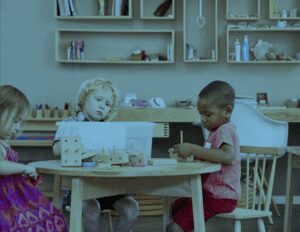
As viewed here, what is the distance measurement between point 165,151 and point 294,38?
4.61 ft

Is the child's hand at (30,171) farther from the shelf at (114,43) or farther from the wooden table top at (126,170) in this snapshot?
the shelf at (114,43)

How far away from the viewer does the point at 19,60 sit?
4.99 metres

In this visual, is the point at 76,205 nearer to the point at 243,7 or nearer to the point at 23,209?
the point at 23,209

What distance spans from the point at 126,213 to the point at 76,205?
70 centimetres

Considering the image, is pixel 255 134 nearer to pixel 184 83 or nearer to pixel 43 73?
pixel 184 83

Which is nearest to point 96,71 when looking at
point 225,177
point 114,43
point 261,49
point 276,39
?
point 114,43

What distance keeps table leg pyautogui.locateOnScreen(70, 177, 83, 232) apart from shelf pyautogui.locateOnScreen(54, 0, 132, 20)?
3106mm

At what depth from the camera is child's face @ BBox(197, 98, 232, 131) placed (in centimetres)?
232

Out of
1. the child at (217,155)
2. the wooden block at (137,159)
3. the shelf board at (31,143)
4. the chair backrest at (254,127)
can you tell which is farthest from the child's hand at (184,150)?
the shelf board at (31,143)

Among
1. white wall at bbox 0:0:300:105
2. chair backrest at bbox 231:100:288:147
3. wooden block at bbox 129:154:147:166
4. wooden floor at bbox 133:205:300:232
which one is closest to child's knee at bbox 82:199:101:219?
wooden block at bbox 129:154:147:166

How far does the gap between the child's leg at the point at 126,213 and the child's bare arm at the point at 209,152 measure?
1.41 ft

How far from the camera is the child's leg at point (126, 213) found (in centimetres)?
252

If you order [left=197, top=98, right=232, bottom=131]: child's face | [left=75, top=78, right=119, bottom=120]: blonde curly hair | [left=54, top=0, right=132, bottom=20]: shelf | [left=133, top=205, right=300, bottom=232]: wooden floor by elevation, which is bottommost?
[left=133, top=205, right=300, bottom=232]: wooden floor

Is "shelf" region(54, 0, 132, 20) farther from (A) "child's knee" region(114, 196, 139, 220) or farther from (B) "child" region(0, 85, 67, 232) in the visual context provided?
(B) "child" region(0, 85, 67, 232)
